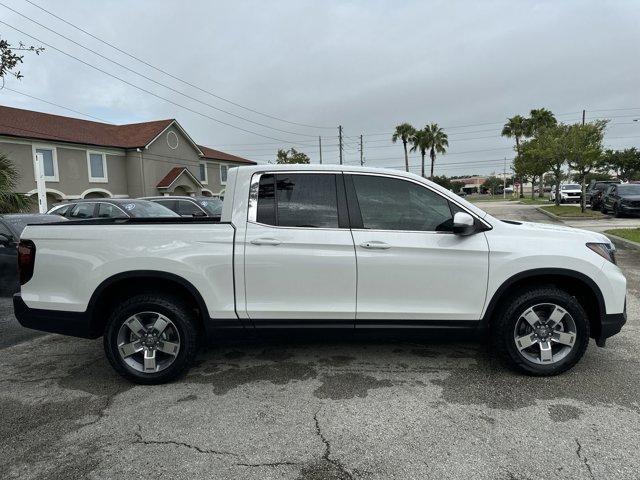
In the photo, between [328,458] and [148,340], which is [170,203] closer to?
[148,340]

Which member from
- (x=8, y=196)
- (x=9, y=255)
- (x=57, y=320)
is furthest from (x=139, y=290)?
(x=8, y=196)

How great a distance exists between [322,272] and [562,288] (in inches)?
82.3

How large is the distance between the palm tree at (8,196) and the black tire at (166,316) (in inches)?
317

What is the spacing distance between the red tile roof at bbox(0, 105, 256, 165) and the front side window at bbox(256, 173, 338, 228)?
2378 centimetres

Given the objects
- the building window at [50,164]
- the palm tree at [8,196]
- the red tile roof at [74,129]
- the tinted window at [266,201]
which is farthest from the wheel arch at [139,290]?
the building window at [50,164]

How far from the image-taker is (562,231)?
382 cm

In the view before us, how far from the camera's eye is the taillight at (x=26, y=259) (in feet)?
12.3

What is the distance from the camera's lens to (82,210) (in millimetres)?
11961

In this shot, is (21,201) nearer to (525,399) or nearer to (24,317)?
(24,317)

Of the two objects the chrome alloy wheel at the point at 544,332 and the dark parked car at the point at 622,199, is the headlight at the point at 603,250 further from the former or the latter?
the dark parked car at the point at 622,199

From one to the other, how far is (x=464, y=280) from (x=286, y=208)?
1583 millimetres

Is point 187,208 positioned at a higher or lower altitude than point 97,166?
lower

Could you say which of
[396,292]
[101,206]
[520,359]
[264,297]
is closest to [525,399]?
[520,359]

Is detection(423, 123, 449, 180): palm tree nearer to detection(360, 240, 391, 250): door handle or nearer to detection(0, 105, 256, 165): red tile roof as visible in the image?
detection(0, 105, 256, 165): red tile roof
